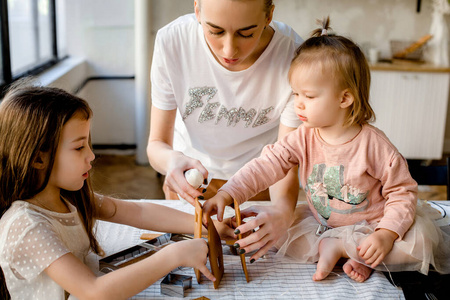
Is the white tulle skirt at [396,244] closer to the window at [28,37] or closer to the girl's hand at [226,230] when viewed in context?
the girl's hand at [226,230]

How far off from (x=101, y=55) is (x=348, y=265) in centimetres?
347

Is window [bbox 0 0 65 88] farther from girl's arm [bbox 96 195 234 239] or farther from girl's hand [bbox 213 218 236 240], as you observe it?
girl's hand [bbox 213 218 236 240]

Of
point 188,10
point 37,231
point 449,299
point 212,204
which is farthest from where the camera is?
point 188,10

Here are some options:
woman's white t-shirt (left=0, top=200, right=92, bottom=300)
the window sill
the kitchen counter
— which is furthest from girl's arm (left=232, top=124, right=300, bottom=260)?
the kitchen counter

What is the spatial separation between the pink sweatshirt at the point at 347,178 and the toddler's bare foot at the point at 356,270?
0.12 meters

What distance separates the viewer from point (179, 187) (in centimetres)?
133

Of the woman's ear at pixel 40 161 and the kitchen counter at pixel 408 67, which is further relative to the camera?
the kitchen counter at pixel 408 67

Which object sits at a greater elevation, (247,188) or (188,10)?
(188,10)

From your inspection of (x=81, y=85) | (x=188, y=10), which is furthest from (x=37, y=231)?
(x=188, y=10)

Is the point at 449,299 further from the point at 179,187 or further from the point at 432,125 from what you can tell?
the point at 432,125

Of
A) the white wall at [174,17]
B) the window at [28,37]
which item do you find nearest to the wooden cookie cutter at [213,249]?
the window at [28,37]

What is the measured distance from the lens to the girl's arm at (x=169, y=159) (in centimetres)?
133

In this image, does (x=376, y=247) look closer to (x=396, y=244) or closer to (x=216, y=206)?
(x=396, y=244)

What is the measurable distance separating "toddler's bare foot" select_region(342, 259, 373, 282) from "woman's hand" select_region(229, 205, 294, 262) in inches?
7.4
